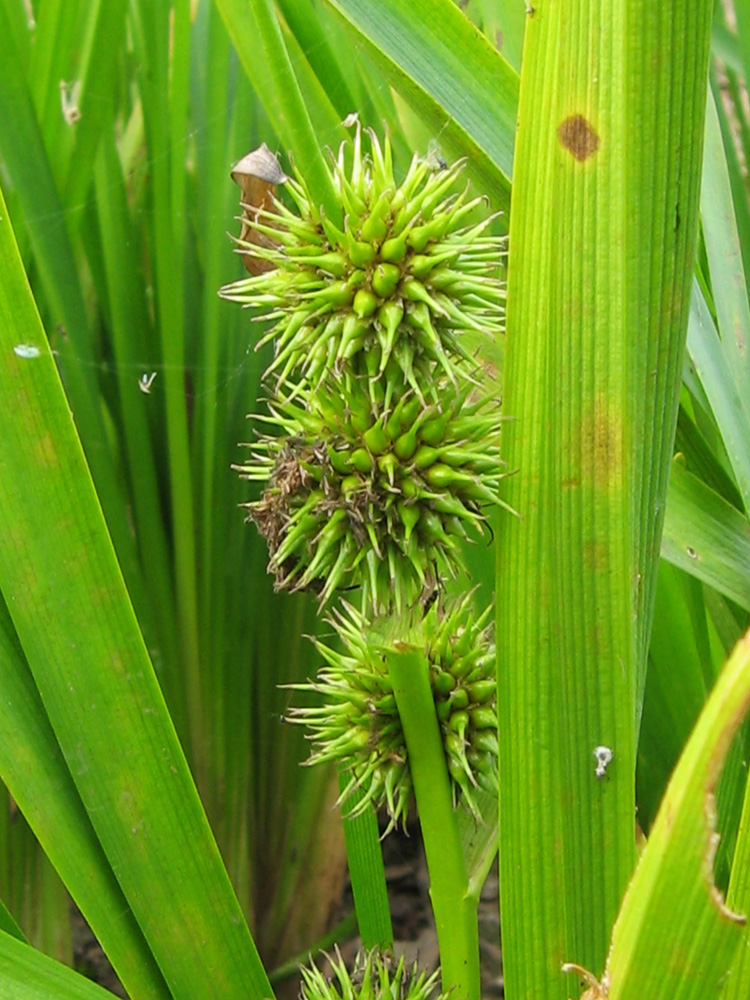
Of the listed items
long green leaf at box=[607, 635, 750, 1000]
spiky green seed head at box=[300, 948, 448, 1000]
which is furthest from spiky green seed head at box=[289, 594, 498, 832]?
long green leaf at box=[607, 635, 750, 1000]

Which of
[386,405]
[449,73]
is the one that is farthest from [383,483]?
[449,73]

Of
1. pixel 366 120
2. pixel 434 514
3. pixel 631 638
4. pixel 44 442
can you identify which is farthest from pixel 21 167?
pixel 631 638

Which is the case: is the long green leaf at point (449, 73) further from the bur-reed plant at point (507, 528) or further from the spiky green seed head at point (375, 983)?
the spiky green seed head at point (375, 983)

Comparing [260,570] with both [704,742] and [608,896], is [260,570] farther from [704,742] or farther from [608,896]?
[704,742]

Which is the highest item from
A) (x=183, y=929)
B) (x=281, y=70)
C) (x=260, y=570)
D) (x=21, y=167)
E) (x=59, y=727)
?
(x=21, y=167)

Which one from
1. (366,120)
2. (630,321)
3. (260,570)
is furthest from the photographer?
Answer: (260,570)

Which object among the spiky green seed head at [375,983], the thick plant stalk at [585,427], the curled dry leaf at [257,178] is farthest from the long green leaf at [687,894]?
the curled dry leaf at [257,178]
